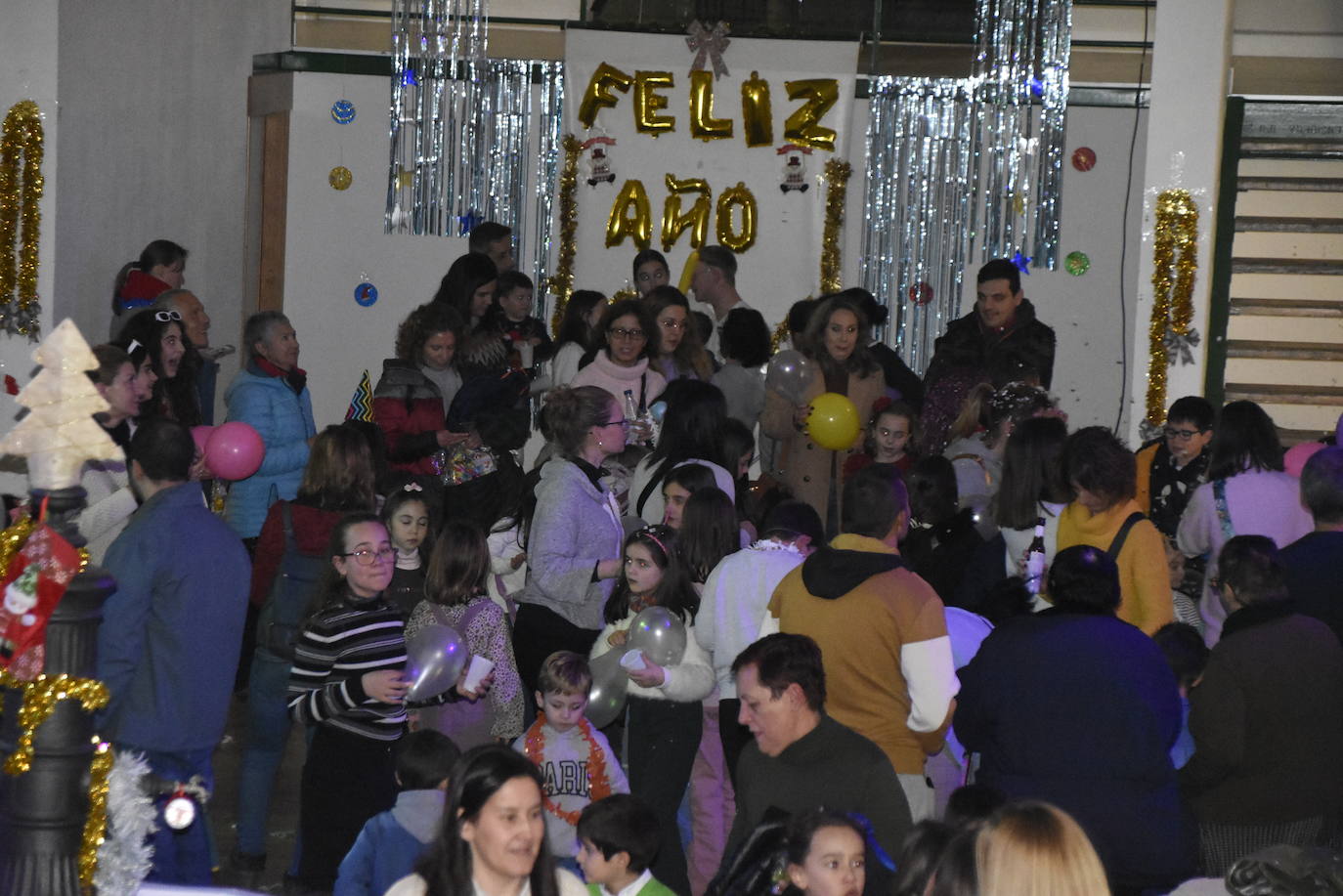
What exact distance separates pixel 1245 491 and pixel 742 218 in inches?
188

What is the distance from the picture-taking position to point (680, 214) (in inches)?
397

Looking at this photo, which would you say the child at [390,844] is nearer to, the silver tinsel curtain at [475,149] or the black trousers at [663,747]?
the black trousers at [663,747]

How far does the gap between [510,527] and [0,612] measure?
117 inches

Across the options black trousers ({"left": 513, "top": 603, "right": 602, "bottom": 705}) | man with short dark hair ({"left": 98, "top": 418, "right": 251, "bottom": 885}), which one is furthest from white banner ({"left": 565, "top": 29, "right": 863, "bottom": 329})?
man with short dark hair ({"left": 98, "top": 418, "right": 251, "bottom": 885})

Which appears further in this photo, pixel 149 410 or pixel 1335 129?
pixel 1335 129

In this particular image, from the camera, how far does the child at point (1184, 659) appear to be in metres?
4.88

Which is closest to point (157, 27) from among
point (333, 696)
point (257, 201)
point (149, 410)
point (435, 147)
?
point (257, 201)

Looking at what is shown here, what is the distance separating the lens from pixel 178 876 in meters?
4.59

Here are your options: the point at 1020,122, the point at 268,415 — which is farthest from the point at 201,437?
the point at 1020,122

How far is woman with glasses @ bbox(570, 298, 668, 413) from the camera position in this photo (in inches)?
280

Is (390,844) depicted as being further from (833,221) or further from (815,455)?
(833,221)

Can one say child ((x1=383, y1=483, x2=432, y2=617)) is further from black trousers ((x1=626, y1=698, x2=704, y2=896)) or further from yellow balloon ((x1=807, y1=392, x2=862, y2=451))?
yellow balloon ((x1=807, y1=392, x2=862, y2=451))

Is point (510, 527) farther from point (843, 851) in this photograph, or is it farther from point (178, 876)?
point (843, 851)

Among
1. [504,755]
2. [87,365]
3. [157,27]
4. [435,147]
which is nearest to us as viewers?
[504,755]
